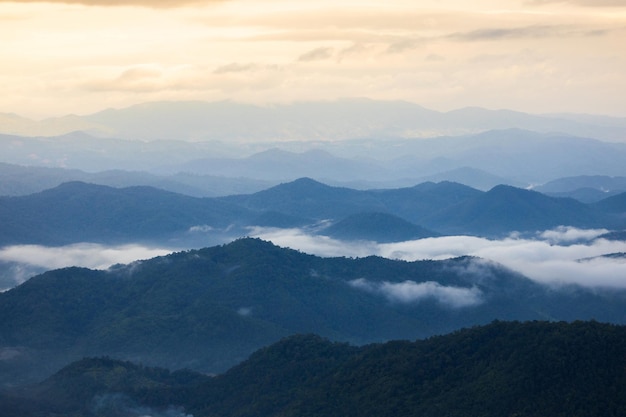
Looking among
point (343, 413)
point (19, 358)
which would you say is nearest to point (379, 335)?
point (19, 358)

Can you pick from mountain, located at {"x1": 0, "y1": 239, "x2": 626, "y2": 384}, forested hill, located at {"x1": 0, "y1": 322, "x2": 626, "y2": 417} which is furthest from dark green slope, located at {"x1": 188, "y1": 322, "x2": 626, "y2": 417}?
mountain, located at {"x1": 0, "y1": 239, "x2": 626, "y2": 384}

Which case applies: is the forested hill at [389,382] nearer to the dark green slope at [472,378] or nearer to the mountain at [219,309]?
the dark green slope at [472,378]

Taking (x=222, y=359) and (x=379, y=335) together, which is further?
(x=379, y=335)

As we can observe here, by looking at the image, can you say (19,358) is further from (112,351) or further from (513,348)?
(513,348)

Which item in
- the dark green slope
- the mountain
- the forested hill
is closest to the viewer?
the dark green slope

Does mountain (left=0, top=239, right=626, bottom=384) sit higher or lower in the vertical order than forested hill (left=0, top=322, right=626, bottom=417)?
higher

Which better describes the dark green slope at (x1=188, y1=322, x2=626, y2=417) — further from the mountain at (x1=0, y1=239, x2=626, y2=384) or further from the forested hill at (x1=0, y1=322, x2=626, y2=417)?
the mountain at (x1=0, y1=239, x2=626, y2=384)
